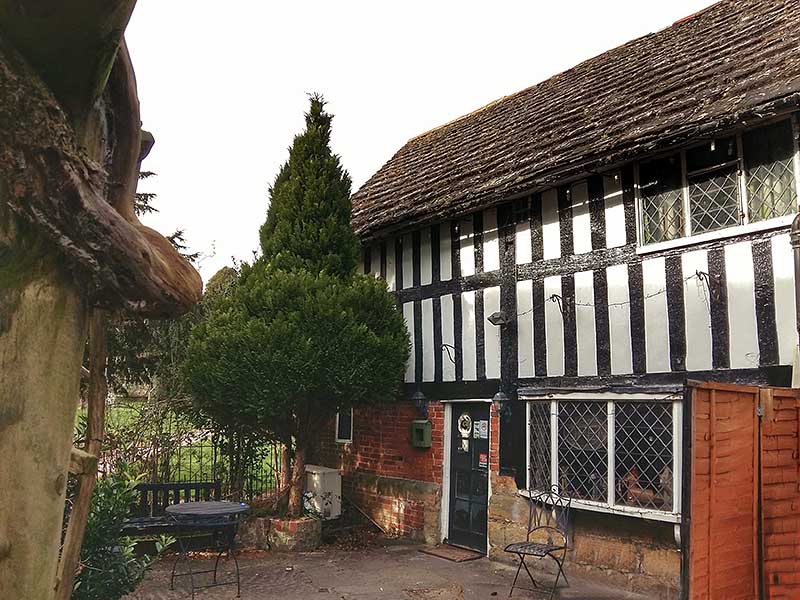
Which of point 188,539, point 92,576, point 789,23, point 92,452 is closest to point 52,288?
point 92,452

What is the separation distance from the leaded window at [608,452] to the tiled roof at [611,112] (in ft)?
8.92

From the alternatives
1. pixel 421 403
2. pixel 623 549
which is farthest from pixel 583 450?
pixel 421 403

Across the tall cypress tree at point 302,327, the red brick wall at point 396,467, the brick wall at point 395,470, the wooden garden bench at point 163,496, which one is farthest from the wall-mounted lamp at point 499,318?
the wooden garden bench at point 163,496

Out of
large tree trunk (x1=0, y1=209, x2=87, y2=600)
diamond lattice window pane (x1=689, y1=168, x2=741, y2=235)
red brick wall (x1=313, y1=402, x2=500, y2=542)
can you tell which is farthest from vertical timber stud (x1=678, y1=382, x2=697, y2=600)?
red brick wall (x1=313, y1=402, x2=500, y2=542)

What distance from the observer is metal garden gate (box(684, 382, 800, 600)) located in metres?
4.75

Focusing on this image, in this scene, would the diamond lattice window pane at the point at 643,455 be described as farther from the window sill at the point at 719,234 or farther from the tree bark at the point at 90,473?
the tree bark at the point at 90,473

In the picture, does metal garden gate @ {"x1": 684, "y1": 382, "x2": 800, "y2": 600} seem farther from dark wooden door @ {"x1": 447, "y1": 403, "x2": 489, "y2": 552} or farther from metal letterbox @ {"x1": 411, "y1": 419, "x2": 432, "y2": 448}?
metal letterbox @ {"x1": 411, "y1": 419, "x2": 432, "y2": 448}

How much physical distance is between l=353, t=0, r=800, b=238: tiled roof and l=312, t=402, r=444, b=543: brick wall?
2.99m

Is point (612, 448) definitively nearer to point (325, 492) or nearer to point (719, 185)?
point (719, 185)

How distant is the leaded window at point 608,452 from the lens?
7.10m

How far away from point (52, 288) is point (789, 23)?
8726 millimetres

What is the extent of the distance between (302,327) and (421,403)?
2.31m

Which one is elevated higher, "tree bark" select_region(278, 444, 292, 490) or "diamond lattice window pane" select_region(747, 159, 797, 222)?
"diamond lattice window pane" select_region(747, 159, 797, 222)

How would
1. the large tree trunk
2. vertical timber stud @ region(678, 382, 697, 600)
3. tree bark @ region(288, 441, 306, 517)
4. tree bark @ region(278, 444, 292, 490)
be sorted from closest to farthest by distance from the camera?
the large tree trunk → vertical timber stud @ region(678, 382, 697, 600) → tree bark @ region(288, 441, 306, 517) → tree bark @ region(278, 444, 292, 490)
